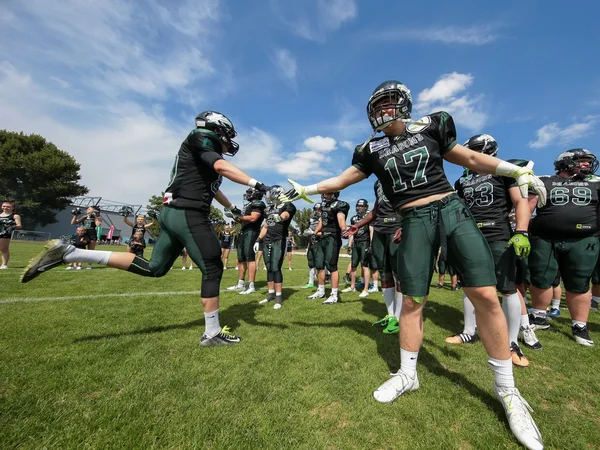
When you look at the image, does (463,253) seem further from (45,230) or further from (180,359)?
(45,230)

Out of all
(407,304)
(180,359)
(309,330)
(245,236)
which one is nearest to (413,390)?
(407,304)

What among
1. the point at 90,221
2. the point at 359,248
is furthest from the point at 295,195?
the point at 90,221

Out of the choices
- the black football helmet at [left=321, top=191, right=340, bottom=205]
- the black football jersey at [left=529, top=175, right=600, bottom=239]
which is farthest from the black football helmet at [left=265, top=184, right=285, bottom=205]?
the black football helmet at [left=321, top=191, right=340, bottom=205]

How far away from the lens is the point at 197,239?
154 inches

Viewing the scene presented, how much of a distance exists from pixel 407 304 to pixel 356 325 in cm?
244

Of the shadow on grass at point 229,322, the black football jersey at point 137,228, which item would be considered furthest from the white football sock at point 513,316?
the black football jersey at point 137,228

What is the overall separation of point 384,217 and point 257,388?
3.71m

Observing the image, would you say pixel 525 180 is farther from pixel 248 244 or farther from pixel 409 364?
pixel 248 244

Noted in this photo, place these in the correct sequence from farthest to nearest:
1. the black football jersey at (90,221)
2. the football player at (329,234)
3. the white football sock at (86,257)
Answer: the black football jersey at (90,221)
the football player at (329,234)
the white football sock at (86,257)

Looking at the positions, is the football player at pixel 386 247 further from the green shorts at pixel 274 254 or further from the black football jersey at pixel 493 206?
the green shorts at pixel 274 254

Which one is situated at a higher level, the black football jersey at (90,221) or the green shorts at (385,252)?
the black football jersey at (90,221)

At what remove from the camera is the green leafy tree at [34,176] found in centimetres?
4391

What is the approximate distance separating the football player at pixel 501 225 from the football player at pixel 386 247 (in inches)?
40.9

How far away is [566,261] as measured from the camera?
4.67m
